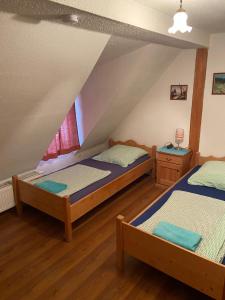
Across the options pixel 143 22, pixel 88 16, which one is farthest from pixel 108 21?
pixel 143 22

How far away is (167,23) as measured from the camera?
7.13ft

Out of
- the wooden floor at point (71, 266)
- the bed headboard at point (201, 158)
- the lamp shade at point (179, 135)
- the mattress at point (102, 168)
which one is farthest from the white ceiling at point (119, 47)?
the wooden floor at point (71, 266)

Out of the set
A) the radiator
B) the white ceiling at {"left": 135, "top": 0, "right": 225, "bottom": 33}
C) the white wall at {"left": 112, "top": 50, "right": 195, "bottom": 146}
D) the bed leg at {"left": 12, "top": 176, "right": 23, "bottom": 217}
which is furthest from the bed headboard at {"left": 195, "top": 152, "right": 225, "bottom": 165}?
the bed leg at {"left": 12, "top": 176, "right": 23, "bottom": 217}

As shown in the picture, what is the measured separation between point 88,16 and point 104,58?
5.82ft

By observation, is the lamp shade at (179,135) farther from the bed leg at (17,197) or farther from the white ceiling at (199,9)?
the bed leg at (17,197)

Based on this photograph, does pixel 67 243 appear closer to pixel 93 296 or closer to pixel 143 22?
pixel 93 296

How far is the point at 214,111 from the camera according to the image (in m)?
3.44

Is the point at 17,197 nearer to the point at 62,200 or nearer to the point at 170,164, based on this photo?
the point at 62,200

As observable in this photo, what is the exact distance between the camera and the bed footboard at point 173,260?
1.65 m

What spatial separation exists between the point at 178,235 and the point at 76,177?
1.67 meters

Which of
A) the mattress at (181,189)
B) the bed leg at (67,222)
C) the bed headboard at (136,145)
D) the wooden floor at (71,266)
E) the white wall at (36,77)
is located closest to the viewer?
the white wall at (36,77)

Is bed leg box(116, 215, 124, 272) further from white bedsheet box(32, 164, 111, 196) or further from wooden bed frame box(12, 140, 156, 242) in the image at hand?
white bedsheet box(32, 164, 111, 196)

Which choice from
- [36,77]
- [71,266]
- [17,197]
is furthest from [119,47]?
[71,266]

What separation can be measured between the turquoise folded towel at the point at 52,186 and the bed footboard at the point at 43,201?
0.25ft
